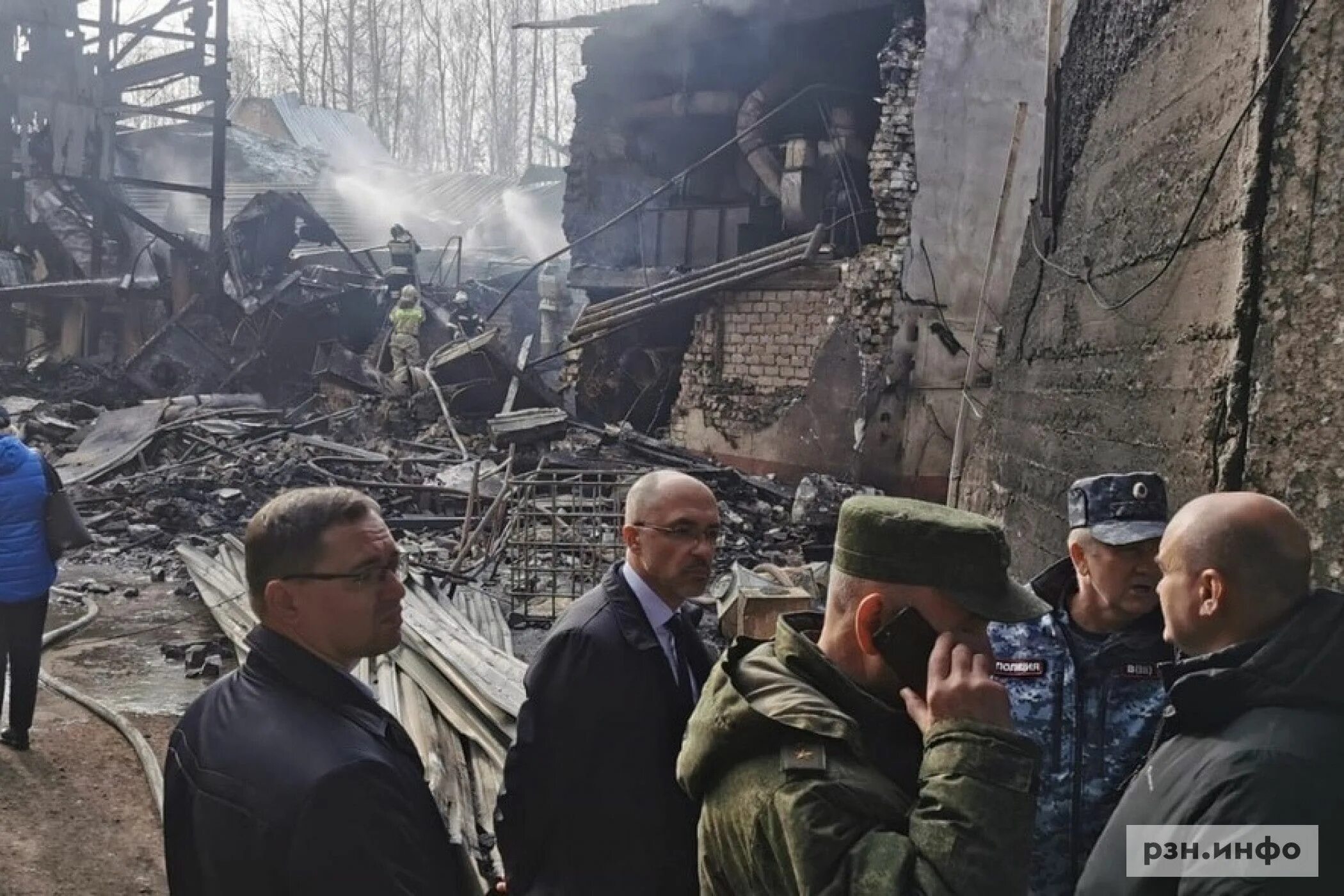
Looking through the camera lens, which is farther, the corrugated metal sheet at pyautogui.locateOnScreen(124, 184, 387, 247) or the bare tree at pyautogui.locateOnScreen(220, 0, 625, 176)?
the bare tree at pyautogui.locateOnScreen(220, 0, 625, 176)

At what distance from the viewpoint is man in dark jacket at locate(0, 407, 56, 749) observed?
16.8ft

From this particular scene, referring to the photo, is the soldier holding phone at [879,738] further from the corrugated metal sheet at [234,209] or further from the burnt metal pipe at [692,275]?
the corrugated metal sheet at [234,209]

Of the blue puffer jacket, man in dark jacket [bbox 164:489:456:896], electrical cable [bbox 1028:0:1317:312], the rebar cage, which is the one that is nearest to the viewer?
man in dark jacket [bbox 164:489:456:896]

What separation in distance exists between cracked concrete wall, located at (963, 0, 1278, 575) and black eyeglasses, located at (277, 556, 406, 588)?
2539 millimetres

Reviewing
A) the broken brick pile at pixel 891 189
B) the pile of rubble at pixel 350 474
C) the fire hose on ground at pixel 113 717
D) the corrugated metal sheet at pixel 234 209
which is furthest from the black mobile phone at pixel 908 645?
the corrugated metal sheet at pixel 234 209

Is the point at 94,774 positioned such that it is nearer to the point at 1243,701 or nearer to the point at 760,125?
the point at 1243,701

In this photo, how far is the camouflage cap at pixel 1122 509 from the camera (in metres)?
2.58

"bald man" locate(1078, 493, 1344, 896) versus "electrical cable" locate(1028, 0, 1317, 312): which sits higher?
"electrical cable" locate(1028, 0, 1317, 312)

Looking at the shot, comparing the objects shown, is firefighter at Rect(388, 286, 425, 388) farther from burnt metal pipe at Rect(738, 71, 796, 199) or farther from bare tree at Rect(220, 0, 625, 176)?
bare tree at Rect(220, 0, 625, 176)

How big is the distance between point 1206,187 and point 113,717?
19.3 ft

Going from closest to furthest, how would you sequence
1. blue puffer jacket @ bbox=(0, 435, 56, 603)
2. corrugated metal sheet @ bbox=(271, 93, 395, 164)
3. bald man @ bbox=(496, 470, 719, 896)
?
bald man @ bbox=(496, 470, 719, 896)
blue puffer jacket @ bbox=(0, 435, 56, 603)
corrugated metal sheet @ bbox=(271, 93, 395, 164)

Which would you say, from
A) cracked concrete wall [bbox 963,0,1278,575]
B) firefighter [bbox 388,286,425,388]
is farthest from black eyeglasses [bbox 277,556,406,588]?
firefighter [bbox 388,286,425,388]

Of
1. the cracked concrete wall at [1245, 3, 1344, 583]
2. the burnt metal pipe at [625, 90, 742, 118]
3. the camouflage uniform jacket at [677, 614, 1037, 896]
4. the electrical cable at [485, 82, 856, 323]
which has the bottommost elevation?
the camouflage uniform jacket at [677, 614, 1037, 896]

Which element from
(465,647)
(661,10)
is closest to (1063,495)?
(465,647)
